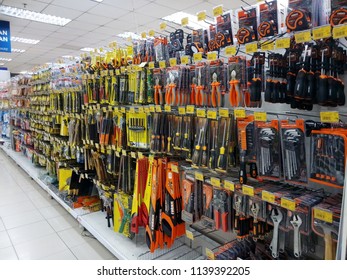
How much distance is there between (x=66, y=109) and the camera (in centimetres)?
419

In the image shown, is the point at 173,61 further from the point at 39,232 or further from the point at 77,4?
the point at 77,4

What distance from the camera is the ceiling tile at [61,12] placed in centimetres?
650

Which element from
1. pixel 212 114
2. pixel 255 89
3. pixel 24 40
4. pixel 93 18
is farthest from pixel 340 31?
pixel 24 40

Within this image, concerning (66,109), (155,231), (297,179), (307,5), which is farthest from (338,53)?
(66,109)

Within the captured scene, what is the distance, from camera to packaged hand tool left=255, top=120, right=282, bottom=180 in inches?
60.0

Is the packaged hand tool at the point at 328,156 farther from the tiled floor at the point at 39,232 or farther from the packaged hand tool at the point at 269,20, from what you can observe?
the tiled floor at the point at 39,232

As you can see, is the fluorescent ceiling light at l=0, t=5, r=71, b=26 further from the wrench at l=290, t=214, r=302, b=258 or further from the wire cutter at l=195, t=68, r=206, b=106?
the wrench at l=290, t=214, r=302, b=258

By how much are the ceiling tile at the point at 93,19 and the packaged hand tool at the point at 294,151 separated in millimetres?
7033

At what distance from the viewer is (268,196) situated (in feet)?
4.99

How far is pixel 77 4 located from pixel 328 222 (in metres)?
6.83

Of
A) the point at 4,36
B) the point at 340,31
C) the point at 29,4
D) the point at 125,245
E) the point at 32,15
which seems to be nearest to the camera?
the point at 340,31

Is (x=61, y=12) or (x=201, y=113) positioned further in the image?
(x=61, y=12)

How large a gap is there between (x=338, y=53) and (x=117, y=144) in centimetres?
226

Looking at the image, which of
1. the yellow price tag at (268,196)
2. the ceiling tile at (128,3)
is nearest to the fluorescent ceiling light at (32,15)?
the ceiling tile at (128,3)
